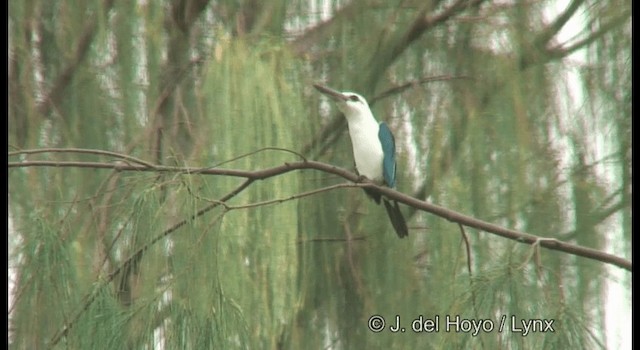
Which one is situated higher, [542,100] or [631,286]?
[542,100]

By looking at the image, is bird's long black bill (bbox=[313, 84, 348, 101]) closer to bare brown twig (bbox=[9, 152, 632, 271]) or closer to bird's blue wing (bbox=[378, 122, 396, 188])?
bird's blue wing (bbox=[378, 122, 396, 188])

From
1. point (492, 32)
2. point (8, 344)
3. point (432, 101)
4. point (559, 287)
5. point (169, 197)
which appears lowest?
point (8, 344)

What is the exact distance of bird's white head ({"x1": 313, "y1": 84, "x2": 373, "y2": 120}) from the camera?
1.84m

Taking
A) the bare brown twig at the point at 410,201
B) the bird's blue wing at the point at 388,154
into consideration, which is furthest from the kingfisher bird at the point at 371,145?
the bare brown twig at the point at 410,201

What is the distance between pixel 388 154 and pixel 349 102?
0.50 ft

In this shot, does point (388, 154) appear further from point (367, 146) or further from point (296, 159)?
point (296, 159)

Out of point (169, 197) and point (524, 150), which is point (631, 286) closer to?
point (524, 150)

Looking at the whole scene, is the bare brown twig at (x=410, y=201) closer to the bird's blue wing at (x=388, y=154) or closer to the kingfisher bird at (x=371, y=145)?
the kingfisher bird at (x=371, y=145)

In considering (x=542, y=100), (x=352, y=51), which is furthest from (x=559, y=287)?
(x=352, y=51)

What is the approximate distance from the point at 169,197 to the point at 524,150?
0.58 meters

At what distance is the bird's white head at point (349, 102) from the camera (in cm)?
184

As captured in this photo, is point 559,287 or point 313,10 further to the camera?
point 313,10

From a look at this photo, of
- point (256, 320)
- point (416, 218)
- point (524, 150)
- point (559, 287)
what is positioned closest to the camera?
point (559, 287)

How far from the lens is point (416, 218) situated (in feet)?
5.98
